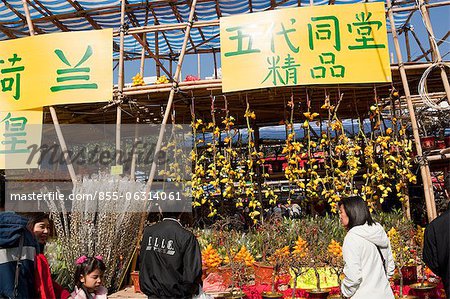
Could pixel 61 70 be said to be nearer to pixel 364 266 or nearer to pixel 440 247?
pixel 364 266

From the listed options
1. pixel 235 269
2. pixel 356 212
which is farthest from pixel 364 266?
pixel 235 269

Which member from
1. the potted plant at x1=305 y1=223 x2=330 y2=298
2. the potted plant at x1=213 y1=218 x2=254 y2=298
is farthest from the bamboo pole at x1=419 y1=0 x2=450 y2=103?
the potted plant at x1=213 y1=218 x2=254 y2=298

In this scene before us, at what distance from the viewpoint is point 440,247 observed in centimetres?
257

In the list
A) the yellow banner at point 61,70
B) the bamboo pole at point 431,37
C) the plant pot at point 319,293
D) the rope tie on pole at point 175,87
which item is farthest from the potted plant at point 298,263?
the yellow banner at point 61,70

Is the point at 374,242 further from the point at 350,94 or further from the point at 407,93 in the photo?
the point at 350,94

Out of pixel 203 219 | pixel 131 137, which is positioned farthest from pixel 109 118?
pixel 203 219

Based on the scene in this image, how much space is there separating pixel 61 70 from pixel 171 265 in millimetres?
3753

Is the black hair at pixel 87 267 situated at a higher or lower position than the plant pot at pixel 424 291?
higher

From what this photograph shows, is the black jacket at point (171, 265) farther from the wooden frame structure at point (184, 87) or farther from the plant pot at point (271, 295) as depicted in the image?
the wooden frame structure at point (184, 87)

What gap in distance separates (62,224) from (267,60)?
3456 mm

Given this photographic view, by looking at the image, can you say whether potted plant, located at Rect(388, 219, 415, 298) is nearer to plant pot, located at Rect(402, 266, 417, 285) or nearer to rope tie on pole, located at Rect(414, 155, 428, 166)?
plant pot, located at Rect(402, 266, 417, 285)

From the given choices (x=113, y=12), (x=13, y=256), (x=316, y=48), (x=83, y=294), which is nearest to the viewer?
(x=13, y=256)

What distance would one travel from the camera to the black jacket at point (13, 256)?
2.36 meters

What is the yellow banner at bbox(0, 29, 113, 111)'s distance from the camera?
18.1ft
